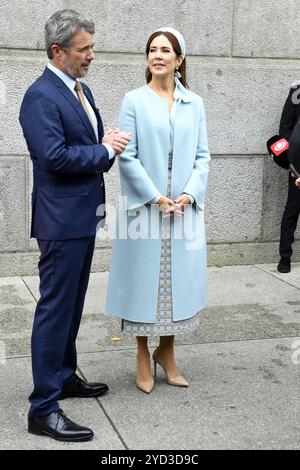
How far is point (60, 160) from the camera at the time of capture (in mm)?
3264

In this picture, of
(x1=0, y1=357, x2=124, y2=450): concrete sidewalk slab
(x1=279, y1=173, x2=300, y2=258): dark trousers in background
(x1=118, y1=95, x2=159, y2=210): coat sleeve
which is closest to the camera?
(x1=0, y1=357, x2=124, y2=450): concrete sidewalk slab

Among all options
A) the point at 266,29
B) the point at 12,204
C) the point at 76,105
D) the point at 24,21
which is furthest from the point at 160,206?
the point at 266,29

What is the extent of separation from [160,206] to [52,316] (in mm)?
841

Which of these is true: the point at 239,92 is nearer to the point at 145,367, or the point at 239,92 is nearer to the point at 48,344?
the point at 145,367

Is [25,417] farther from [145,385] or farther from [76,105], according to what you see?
[76,105]

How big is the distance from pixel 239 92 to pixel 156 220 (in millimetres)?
3077

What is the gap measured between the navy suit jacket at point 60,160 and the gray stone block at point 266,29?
3.52 meters

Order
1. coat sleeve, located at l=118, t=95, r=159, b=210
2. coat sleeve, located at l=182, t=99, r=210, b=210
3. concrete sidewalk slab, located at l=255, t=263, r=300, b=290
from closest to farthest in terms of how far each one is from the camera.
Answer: coat sleeve, located at l=118, t=95, r=159, b=210 → coat sleeve, located at l=182, t=99, r=210, b=210 → concrete sidewalk slab, located at l=255, t=263, r=300, b=290

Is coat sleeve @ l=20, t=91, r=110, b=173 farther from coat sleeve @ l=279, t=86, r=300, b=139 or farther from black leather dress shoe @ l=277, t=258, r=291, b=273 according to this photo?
black leather dress shoe @ l=277, t=258, r=291, b=273

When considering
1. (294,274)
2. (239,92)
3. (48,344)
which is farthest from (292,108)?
(48,344)

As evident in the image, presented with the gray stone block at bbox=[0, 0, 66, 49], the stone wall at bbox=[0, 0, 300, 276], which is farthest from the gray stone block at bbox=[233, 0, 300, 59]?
the gray stone block at bbox=[0, 0, 66, 49]

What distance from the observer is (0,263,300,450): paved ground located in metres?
3.48

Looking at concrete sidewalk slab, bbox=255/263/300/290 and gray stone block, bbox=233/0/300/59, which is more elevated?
gray stone block, bbox=233/0/300/59

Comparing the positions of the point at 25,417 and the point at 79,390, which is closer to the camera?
the point at 25,417
